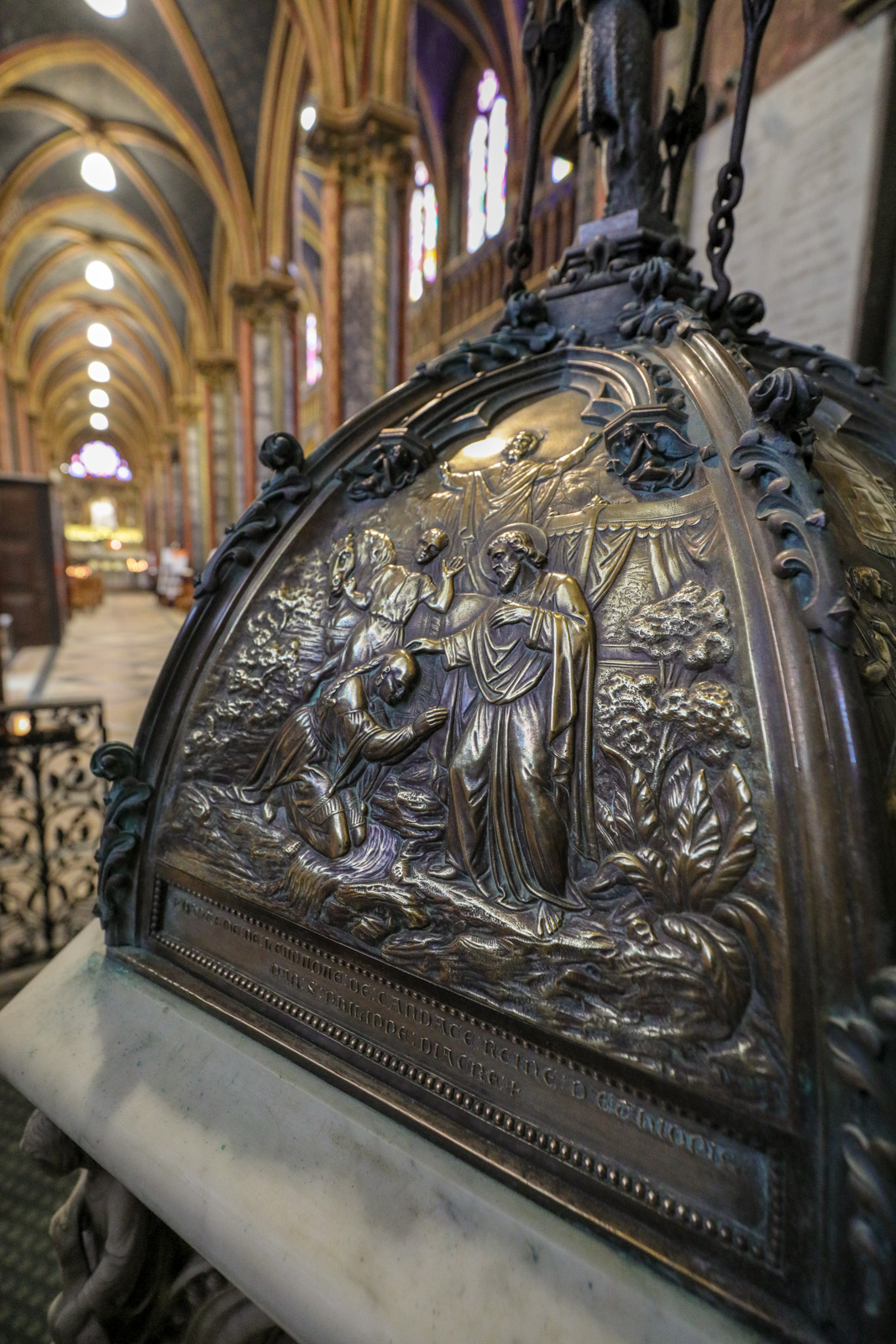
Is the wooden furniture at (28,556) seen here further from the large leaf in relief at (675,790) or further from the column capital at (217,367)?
the large leaf in relief at (675,790)

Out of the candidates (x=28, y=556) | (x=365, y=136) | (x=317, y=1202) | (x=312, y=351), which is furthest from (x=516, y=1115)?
(x=312, y=351)

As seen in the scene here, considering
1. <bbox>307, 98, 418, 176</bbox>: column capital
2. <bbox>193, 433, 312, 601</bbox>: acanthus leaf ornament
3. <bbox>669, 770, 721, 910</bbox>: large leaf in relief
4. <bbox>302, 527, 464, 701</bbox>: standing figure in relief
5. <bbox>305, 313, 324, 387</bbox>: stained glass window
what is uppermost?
<bbox>305, 313, 324, 387</bbox>: stained glass window

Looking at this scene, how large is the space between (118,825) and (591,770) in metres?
0.99

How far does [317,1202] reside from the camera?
2.83 ft

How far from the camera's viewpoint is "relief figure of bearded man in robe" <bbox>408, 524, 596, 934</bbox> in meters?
0.93

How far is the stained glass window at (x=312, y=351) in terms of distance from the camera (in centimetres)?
1722

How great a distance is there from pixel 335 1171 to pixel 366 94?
7.83m

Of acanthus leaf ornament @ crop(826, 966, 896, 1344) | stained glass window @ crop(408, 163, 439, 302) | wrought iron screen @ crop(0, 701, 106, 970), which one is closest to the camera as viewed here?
acanthus leaf ornament @ crop(826, 966, 896, 1344)

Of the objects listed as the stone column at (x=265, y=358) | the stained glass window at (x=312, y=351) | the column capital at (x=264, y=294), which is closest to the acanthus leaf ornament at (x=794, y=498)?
the stone column at (x=265, y=358)

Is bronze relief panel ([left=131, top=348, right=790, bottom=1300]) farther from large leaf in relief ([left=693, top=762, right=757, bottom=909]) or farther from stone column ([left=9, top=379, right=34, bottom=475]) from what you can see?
stone column ([left=9, top=379, right=34, bottom=475])

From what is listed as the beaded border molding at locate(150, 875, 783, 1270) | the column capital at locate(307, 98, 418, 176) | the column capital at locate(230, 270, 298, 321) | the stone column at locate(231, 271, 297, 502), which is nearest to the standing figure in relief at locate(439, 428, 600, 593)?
the beaded border molding at locate(150, 875, 783, 1270)

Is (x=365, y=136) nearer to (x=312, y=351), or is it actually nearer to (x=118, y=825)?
(x=118, y=825)

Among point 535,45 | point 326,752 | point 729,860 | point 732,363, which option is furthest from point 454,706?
point 535,45

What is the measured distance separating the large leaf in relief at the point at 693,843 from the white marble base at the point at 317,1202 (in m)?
Answer: 0.41
